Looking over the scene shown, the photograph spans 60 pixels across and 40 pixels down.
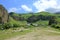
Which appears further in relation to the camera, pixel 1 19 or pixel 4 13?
pixel 4 13

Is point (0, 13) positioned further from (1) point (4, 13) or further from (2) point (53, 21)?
(2) point (53, 21)

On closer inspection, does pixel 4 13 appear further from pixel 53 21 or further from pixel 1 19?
pixel 53 21

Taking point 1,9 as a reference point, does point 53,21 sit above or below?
below

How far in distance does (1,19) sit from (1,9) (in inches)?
652

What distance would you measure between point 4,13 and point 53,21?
6039cm

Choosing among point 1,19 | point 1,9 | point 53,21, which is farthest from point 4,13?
point 53,21

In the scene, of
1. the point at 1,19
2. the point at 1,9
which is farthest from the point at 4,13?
the point at 1,19

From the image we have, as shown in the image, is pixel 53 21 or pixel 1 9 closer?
pixel 1 9

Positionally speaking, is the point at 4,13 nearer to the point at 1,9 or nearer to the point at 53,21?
the point at 1,9

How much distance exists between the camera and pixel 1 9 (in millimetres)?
174625

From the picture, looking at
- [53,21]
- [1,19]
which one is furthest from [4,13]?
[53,21]

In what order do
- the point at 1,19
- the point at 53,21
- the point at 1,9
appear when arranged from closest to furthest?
the point at 1,19 → the point at 1,9 → the point at 53,21

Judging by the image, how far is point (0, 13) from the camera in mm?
168625

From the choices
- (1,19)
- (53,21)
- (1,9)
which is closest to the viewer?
(1,19)
